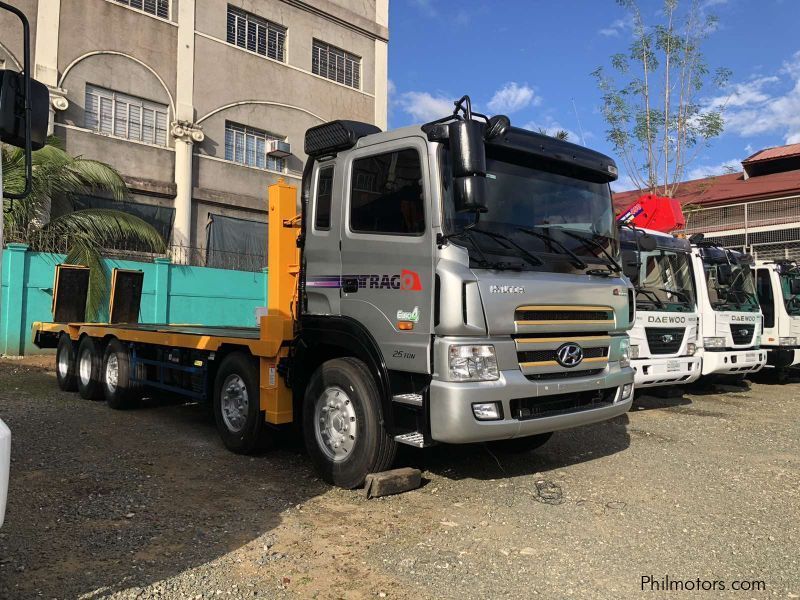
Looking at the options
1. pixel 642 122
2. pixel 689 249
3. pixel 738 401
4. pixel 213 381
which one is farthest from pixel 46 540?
pixel 642 122

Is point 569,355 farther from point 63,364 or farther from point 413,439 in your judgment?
point 63,364

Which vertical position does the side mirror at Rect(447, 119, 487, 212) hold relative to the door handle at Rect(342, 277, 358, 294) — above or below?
above

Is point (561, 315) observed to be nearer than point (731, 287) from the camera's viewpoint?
Yes

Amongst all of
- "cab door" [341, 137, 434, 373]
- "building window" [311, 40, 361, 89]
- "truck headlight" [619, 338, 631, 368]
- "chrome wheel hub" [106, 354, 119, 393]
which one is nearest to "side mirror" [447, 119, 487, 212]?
"cab door" [341, 137, 434, 373]

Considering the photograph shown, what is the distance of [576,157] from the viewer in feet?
16.3

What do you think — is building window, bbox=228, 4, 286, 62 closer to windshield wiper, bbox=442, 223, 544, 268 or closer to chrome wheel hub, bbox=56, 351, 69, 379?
chrome wheel hub, bbox=56, 351, 69, 379

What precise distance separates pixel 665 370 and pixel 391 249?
16.7 feet

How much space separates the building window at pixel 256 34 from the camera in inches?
736

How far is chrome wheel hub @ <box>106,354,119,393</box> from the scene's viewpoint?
8.21 meters

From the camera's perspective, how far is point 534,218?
4.68m

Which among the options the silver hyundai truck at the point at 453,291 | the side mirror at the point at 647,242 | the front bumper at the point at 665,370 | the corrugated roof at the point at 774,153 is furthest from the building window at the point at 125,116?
the corrugated roof at the point at 774,153

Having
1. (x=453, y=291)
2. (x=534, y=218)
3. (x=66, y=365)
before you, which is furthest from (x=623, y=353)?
(x=66, y=365)

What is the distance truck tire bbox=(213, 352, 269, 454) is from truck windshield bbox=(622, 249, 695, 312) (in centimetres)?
512

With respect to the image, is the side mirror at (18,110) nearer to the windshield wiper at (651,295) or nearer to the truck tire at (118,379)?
the truck tire at (118,379)
